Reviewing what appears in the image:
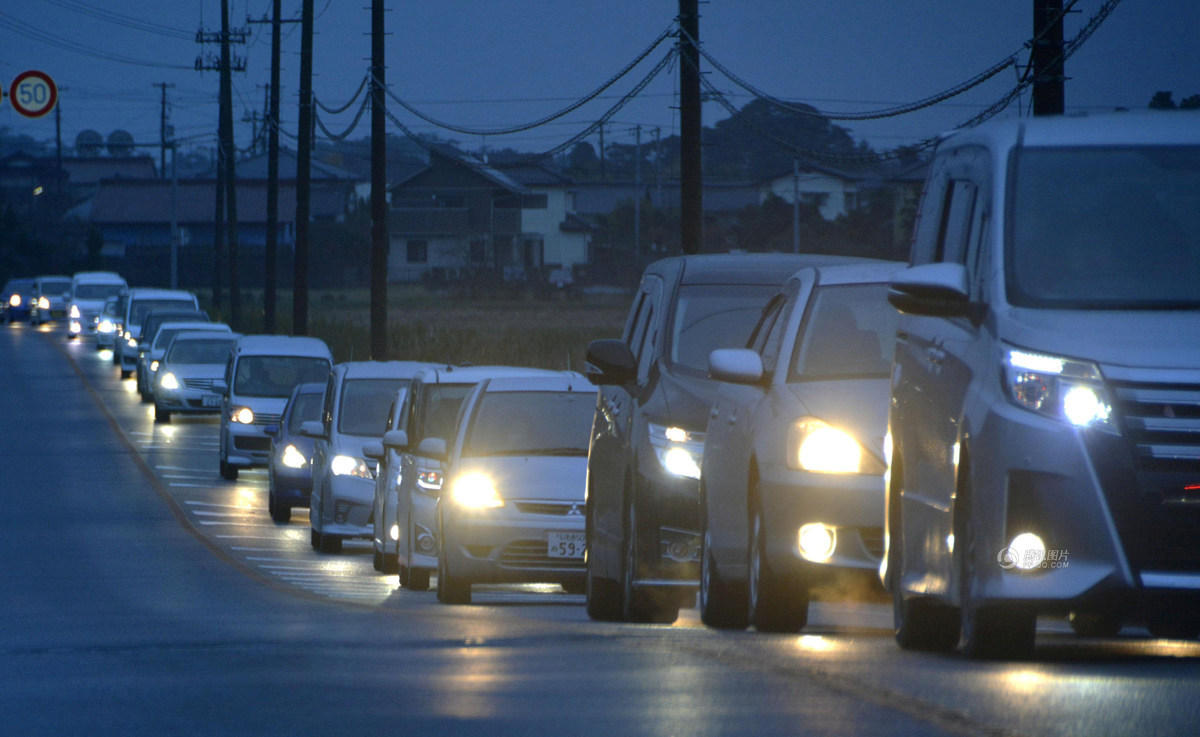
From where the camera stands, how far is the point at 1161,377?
7105mm

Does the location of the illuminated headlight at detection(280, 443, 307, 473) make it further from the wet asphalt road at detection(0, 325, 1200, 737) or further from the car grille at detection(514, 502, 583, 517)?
the car grille at detection(514, 502, 583, 517)

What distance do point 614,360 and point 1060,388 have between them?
17.1 ft

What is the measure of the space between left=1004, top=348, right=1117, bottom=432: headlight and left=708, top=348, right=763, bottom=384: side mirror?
2756mm

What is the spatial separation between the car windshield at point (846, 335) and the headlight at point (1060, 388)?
112 inches

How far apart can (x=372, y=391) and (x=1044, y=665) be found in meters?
17.1

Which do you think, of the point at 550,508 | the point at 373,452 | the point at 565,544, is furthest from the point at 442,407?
the point at 565,544

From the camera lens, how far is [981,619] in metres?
7.65

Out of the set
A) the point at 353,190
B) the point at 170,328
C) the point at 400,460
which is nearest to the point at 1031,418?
the point at 400,460

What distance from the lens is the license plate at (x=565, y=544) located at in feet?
52.9

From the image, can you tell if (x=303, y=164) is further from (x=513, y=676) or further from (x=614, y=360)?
(x=513, y=676)

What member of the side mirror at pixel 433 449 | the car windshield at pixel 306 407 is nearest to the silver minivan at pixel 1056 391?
the side mirror at pixel 433 449

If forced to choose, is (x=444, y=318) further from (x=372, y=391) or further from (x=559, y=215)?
(x=372, y=391)

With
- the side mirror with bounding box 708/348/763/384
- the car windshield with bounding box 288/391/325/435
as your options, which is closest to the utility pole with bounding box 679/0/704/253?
the car windshield with bounding box 288/391/325/435

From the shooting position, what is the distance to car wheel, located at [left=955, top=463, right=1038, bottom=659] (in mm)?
7582
